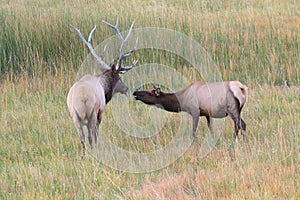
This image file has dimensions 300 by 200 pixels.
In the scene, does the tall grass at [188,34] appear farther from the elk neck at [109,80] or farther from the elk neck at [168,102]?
the elk neck at [109,80]

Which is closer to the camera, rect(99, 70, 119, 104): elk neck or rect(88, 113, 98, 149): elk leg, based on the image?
rect(88, 113, 98, 149): elk leg

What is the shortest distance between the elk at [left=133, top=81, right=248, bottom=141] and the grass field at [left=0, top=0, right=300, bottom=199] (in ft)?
0.90

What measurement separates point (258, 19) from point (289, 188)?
21.0ft

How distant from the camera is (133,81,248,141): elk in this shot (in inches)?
240

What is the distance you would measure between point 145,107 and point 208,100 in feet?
5.01

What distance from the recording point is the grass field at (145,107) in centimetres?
502

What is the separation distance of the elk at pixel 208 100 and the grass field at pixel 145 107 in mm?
276

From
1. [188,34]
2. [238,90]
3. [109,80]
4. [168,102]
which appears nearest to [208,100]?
[238,90]

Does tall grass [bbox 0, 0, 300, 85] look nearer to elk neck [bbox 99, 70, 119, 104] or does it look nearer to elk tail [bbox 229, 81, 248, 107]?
elk neck [bbox 99, 70, 119, 104]

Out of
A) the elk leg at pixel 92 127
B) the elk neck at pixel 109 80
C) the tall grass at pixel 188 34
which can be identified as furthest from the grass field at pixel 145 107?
the elk neck at pixel 109 80

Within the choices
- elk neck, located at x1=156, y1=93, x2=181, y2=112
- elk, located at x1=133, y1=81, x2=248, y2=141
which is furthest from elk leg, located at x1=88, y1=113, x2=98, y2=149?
elk neck, located at x1=156, y1=93, x2=181, y2=112

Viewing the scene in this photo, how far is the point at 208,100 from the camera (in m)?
6.28

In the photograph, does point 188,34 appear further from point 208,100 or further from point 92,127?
→ point 92,127

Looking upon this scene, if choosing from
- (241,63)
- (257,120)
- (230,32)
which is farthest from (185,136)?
(230,32)
